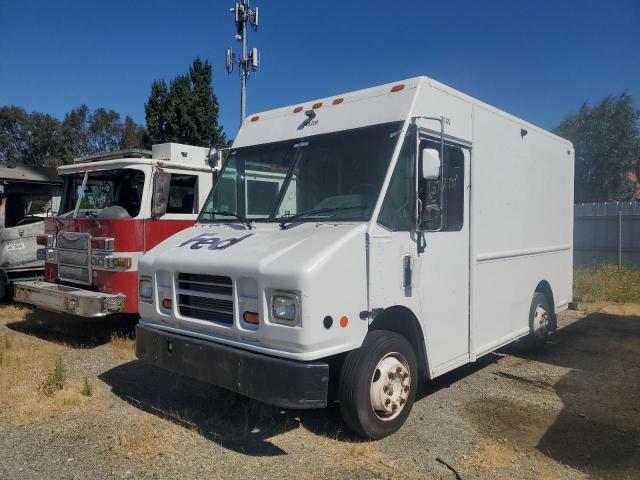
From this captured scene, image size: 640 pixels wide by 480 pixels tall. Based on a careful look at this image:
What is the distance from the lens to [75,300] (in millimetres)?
6738

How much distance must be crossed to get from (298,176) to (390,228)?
1.09m

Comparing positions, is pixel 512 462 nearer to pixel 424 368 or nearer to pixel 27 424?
pixel 424 368

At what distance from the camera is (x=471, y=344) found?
5.30 metres

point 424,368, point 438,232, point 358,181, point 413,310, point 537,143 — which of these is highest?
point 537,143

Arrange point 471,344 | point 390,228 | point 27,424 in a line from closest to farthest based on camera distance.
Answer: point 390,228 < point 27,424 < point 471,344

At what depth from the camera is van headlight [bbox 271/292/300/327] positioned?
363cm

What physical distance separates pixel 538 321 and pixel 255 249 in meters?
4.48

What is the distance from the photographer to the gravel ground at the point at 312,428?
389 centimetres

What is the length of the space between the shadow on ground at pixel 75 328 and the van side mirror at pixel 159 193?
198 centimetres

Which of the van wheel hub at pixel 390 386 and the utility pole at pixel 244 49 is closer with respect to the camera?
the van wheel hub at pixel 390 386

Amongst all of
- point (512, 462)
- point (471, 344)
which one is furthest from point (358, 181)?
point (512, 462)

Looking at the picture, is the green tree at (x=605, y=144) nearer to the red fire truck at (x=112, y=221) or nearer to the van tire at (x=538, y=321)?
the van tire at (x=538, y=321)

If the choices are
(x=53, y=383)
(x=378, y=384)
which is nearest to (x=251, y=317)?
(x=378, y=384)

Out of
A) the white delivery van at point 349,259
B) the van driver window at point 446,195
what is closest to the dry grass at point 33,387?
the white delivery van at point 349,259
